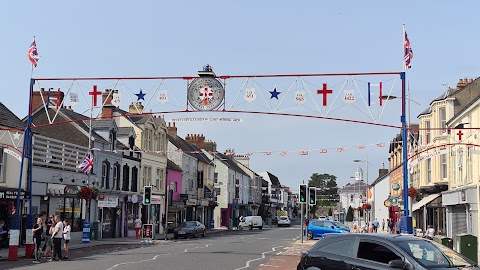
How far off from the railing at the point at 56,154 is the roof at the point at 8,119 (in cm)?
121

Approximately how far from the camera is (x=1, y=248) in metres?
27.8

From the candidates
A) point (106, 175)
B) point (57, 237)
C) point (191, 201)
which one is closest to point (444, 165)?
point (106, 175)

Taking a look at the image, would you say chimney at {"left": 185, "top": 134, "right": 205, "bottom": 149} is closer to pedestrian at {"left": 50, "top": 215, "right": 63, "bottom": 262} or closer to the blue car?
the blue car

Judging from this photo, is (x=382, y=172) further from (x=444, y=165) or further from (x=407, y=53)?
(x=407, y=53)

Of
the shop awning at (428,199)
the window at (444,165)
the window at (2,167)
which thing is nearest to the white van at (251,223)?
the shop awning at (428,199)

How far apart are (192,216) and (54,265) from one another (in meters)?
42.3

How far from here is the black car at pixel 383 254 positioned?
9.65 meters

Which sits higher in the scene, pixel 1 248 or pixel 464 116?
pixel 464 116

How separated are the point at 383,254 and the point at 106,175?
33.7 m

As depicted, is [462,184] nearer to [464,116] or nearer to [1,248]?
[464,116]

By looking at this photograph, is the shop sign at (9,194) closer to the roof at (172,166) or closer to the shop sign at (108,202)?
the shop sign at (108,202)

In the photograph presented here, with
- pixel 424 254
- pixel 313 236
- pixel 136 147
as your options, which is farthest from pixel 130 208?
pixel 424 254

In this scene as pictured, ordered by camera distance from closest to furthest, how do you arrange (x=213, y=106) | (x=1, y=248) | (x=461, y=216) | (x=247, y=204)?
(x=213, y=106)
(x=1, y=248)
(x=461, y=216)
(x=247, y=204)

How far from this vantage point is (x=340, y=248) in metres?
10.9
